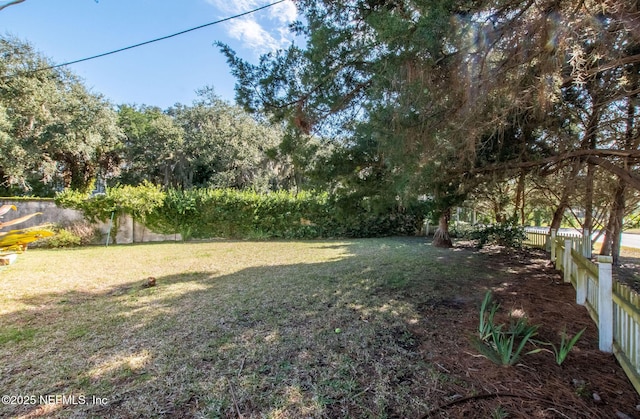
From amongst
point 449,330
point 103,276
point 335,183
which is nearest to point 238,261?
point 103,276

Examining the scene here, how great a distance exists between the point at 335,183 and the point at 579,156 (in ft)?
10.9

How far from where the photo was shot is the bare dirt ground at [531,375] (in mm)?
1760

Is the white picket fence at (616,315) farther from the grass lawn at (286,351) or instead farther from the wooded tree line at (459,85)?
the wooded tree line at (459,85)

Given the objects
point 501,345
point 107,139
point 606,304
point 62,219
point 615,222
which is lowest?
point 501,345

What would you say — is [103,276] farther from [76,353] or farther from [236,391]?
[236,391]

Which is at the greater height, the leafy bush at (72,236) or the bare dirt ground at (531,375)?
the leafy bush at (72,236)

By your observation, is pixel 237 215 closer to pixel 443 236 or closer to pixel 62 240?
pixel 62 240

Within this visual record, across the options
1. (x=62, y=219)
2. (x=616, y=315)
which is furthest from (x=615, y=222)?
(x=62, y=219)

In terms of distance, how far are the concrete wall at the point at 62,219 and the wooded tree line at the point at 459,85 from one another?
30.7ft

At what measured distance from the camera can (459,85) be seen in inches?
111

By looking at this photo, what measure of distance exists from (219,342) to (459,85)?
3186 millimetres

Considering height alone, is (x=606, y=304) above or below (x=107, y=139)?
below

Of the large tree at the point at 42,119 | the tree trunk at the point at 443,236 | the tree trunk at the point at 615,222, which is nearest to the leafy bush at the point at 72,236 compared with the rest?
the large tree at the point at 42,119

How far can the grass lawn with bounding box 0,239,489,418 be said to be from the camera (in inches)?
73.0
